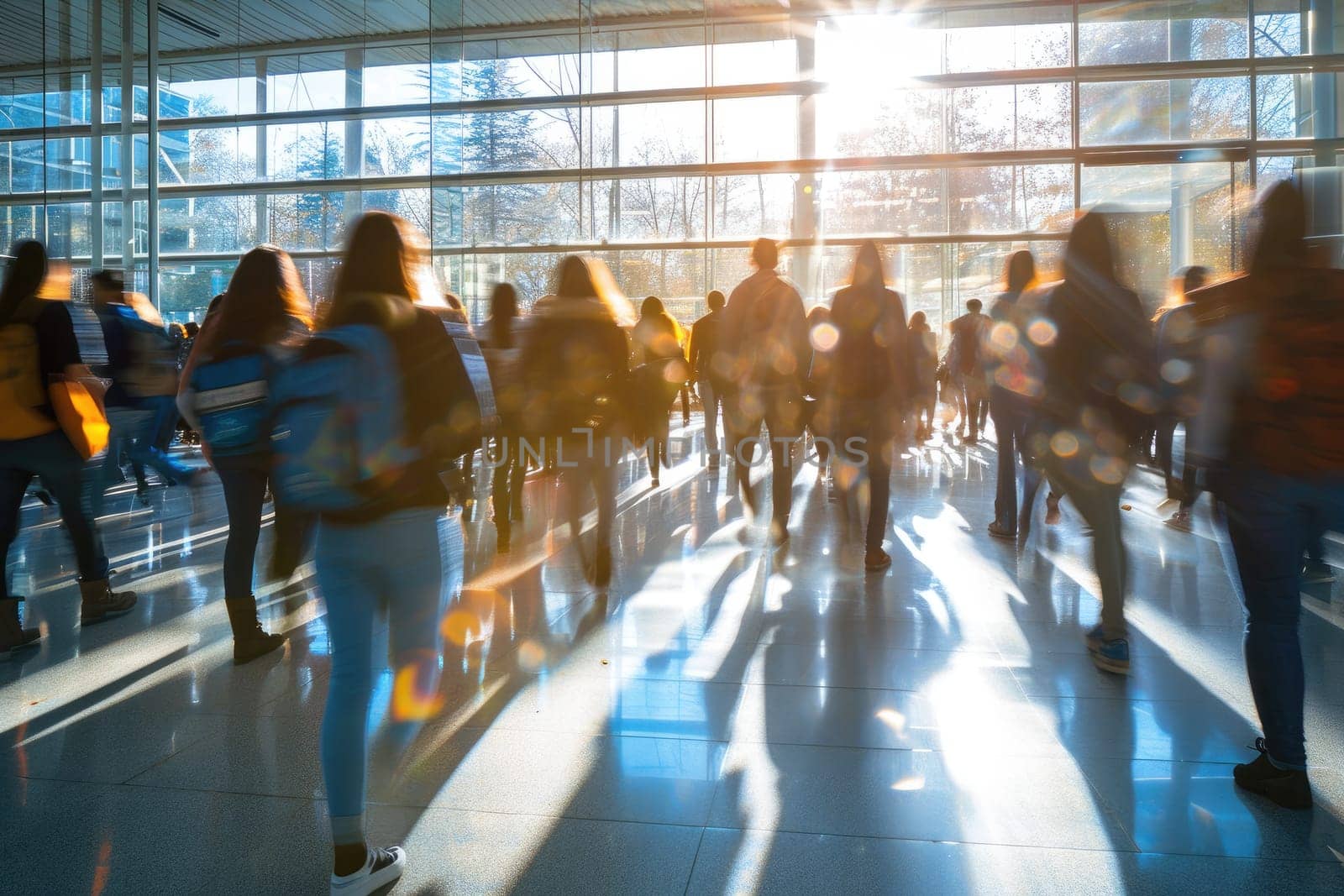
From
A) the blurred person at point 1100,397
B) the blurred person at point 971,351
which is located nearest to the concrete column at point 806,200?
the blurred person at point 971,351

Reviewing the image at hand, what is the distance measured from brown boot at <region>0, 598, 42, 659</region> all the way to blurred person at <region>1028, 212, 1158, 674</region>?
482 centimetres

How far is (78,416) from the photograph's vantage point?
4602mm

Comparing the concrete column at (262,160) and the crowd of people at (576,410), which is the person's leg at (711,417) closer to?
the crowd of people at (576,410)

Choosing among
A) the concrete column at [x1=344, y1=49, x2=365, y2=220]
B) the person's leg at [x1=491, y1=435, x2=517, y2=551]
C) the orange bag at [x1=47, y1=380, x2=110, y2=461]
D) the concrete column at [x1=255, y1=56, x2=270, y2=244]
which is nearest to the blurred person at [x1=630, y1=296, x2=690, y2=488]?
the person's leg at [x1=491, y1=435, x2=517, y2=551]

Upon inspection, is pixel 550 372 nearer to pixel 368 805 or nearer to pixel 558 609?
pixel 558 609

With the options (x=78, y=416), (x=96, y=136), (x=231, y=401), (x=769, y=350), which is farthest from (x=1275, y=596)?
(x=96, y=136)

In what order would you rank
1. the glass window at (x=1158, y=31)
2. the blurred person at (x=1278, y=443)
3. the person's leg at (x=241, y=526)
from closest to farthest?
the blurred person at (x=1278, y=443) → the person's leg at (x=241, y=526) → the glass window at (x=1158, y=31)

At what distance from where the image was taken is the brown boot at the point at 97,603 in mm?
5055

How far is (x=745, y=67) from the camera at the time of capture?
15.7 meters

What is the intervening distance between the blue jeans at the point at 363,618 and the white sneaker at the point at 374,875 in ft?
0.26

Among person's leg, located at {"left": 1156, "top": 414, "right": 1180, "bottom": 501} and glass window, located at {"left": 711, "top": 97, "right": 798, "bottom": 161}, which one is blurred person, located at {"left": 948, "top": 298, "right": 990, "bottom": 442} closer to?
Result: person's leg, located at {"left": 1156, "top": 414, "right": 1180, "bottom": 501}

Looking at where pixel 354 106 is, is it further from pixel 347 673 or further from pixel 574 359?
pixel 347 673

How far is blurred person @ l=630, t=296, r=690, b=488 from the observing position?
6926 millimetres

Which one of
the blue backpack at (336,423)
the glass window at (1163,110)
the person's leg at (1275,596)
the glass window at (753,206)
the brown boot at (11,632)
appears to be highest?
the glass window at (1163,110)
